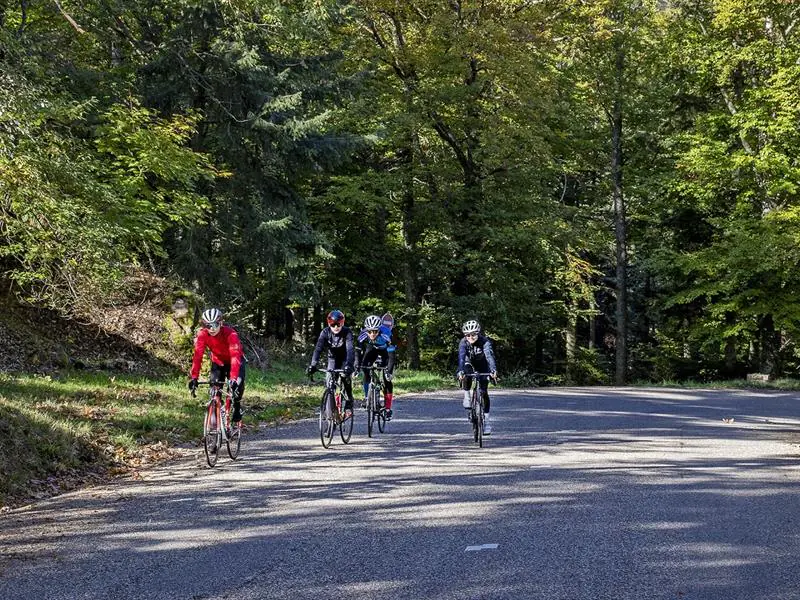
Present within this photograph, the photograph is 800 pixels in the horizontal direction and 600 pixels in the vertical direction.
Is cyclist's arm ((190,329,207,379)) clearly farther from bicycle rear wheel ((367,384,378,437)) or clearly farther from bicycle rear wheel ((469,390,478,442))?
bicycle rear wheel ((469,390,478,442))

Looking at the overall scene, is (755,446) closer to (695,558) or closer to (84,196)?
(695,558)

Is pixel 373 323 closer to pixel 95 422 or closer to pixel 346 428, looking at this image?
pixel 346 428

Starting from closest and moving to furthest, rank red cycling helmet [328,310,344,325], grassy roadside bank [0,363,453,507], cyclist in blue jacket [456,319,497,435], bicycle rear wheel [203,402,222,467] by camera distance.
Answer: grassy roadside bank [0,363,453,507] → bicycle rear wheel [203,402,222,467] → red cycling helmet [328,310,344,325] → cyclist in blue jacket [456,319,497,435]

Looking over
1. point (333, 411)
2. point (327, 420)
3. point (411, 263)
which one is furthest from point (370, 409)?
point (411, 263)

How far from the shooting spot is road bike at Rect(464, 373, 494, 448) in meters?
13.6

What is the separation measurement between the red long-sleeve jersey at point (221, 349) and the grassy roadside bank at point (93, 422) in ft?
6.02

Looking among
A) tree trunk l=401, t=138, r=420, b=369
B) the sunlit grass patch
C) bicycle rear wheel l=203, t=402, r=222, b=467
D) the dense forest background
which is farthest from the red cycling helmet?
tree trunk l=401, t=138, r=420, b=369

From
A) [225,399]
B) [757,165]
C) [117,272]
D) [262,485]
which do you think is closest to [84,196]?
[117,272]

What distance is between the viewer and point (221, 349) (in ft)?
39.2

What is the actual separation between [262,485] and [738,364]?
109ft

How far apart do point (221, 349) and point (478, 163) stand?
23.6 metres

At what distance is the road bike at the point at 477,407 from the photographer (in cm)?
1360

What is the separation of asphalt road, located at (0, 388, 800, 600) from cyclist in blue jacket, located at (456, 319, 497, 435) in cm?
91

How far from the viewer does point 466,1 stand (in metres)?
32.5
